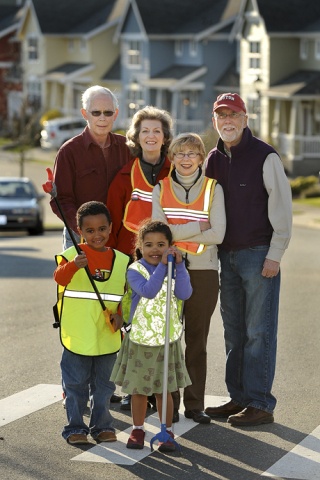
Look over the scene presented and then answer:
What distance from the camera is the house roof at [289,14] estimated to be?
186 feet

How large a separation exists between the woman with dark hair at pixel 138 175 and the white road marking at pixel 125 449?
4.46ft

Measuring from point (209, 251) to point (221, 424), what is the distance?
1233 millimetres

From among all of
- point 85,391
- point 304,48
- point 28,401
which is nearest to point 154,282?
point 85,391

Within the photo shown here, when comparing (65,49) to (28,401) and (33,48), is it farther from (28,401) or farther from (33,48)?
(28,401)

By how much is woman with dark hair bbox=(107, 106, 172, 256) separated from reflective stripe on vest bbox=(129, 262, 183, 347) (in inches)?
31.8

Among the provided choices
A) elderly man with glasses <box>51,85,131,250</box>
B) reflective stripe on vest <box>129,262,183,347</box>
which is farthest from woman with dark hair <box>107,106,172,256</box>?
reflective stripe on vest <box>129,262,183,347</box>

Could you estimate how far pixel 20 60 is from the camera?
82.1 m

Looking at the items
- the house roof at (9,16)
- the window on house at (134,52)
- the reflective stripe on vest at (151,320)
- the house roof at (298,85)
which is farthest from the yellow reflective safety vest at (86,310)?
the house roof at (9,16)

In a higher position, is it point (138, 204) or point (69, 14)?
point (69, 14)

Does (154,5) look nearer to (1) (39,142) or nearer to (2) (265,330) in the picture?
(1) (39,142)

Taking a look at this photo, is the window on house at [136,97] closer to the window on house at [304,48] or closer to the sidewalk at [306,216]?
the window on house at [304,48]

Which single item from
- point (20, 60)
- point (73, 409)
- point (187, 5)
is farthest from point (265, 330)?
point (20, 60)

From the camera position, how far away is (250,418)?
872 centimetres

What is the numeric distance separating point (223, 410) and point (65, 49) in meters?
69.9
